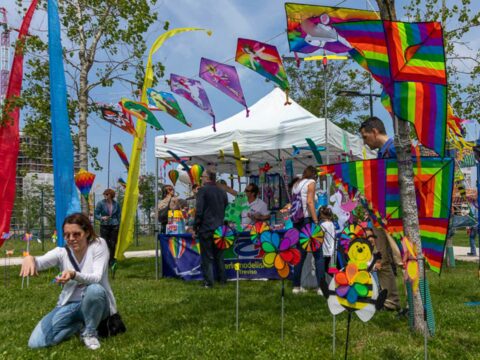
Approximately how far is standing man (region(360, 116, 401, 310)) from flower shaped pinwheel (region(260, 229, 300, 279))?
4.04ft

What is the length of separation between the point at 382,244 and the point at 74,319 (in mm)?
2880

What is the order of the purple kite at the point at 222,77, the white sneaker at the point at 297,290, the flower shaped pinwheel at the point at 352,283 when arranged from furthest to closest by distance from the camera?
the purple kite at the point at 222,77 → the white sneaker at the point at 297,290 → the flower shaped pinwheel at the point at 352,283

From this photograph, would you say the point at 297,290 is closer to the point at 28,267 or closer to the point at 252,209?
the point at 252,209

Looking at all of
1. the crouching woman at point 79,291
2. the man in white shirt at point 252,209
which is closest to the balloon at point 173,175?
the man in white shirt at point 252,209

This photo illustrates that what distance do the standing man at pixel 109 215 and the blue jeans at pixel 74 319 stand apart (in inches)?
184

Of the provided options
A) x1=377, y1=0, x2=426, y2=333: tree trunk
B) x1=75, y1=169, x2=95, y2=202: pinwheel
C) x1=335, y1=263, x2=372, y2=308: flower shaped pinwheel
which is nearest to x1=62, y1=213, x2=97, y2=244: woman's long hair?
x1=335, y1=263, x2=372, y2=308: flower shaped pinwheel

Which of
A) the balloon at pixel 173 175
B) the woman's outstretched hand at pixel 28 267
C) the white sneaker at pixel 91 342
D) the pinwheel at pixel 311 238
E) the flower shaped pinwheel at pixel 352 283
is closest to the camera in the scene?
the flower shaped pinwheel at pixel 352 283

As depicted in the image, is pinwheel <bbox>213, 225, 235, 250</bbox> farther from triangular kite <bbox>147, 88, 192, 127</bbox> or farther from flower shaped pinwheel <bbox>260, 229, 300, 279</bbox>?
triangular kite <bbox>147, 88, 192, 127</bbox>

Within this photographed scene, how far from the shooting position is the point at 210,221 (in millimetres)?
6281

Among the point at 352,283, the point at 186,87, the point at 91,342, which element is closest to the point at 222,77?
the point at 186,87

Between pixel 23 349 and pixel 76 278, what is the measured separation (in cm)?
76

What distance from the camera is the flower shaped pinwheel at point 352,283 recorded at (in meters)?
2.61

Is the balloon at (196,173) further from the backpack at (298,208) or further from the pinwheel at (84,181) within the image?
the backpack at (298,208)

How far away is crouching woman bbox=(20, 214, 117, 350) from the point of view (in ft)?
11.0
